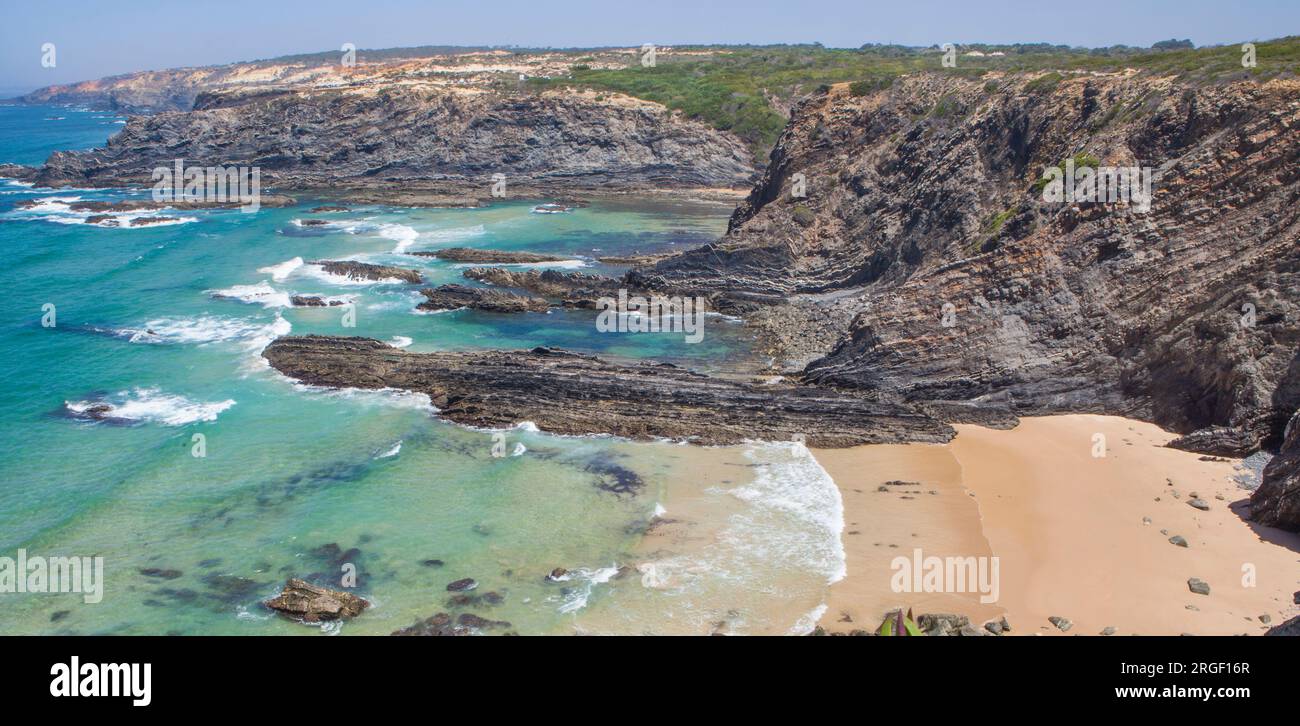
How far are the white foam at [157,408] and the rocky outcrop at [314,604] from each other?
11.7 meters

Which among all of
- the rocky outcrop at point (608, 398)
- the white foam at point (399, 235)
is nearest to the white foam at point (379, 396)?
the rocky outcrop at point (608, 398)

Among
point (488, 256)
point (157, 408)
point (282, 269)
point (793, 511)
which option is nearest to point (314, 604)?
point (793, 511)

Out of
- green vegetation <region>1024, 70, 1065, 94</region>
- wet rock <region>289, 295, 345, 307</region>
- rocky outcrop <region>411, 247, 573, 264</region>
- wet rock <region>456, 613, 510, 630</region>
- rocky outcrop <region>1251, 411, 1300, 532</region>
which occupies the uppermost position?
green vegetation <region>1024, 70, 1065, 94</region>

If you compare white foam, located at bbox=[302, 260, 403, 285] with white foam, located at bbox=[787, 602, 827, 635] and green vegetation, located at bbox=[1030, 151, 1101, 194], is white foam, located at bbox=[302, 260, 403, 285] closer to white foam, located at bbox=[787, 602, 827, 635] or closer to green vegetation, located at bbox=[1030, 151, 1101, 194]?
green vegetation, located at bbox=[1030, 151, 1101, 194]

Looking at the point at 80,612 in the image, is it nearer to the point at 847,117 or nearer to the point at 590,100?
the point at 847,117

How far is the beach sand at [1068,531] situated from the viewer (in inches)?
650

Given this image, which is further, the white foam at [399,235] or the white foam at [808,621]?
the white foam at [399,235]

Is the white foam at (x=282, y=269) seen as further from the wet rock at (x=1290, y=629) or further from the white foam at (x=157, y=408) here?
the wet rock at (x=1290, y=629)

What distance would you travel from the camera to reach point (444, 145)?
73500mm

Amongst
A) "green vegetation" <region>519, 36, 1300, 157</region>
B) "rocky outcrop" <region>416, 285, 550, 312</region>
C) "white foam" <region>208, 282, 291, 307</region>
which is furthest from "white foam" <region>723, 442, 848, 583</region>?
"white foam" <region>208, 282, 291, 307</region>

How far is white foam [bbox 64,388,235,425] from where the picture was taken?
90.5 feet

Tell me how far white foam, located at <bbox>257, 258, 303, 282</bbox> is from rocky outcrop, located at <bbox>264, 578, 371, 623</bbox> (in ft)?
97.4

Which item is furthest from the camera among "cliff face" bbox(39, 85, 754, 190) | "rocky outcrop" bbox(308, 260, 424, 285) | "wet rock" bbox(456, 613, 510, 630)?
"cliff face" bbox(39, 85, 754, 190)

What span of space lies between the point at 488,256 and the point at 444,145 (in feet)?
96.6
